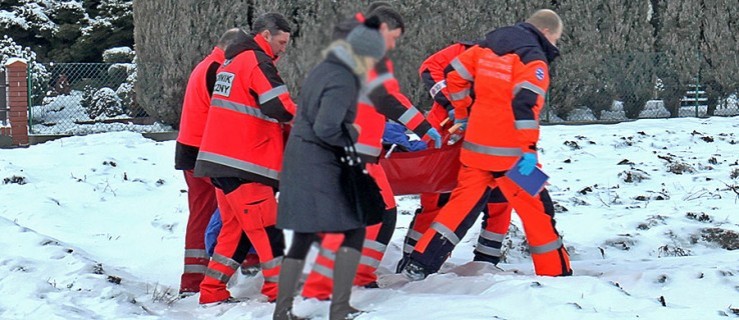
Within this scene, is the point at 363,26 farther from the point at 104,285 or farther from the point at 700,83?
the point at 700,83

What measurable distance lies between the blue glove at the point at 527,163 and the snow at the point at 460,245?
1.73 ft

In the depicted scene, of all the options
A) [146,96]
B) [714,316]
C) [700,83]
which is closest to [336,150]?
[714,316]

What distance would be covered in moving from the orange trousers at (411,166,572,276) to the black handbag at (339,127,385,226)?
306 cm

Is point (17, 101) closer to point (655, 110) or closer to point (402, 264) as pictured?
point (402, 264)

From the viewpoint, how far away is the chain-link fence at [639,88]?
14047mm

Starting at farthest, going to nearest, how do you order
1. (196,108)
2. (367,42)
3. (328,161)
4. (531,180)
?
(196,108), (531,180), (328,161), (367,42)

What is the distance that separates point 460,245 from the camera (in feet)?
21.5

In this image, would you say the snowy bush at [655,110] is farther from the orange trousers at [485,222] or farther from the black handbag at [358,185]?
the black handbag at [358,185]

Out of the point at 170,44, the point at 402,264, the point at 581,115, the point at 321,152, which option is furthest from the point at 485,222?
the point at 581,115

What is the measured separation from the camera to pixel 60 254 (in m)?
5.94

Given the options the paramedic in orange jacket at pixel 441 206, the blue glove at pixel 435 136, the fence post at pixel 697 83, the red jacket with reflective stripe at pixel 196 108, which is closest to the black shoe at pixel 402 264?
the paramedic in orange jacket at pixel 441 206

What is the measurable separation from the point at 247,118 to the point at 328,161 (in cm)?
183

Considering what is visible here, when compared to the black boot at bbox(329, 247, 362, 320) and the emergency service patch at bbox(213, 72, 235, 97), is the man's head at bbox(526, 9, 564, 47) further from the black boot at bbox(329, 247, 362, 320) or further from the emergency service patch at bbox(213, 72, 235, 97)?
the black boot at bbox(329, 247, 362, 320)

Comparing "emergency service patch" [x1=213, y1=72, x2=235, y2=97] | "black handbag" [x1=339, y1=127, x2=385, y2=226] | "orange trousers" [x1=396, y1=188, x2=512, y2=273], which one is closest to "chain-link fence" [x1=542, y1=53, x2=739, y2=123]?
"orange trousers" [x1=396, y1=188, x2=512, y2=273]
